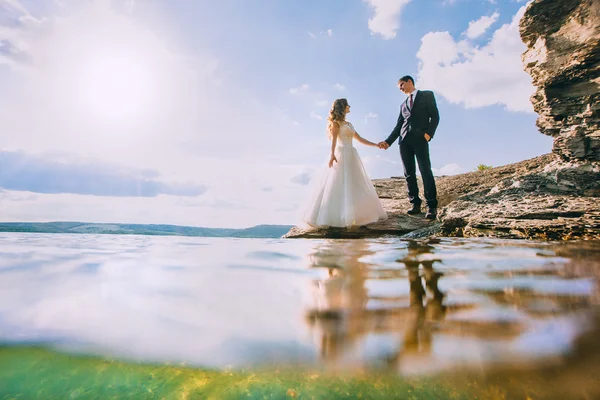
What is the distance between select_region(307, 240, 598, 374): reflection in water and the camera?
3.03 feet

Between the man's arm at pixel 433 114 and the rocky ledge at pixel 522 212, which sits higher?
the man's arm at pixel 433 114

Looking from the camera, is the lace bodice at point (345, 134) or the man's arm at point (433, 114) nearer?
the man's arm at point (433, 114)

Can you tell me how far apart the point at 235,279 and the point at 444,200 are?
6211 mm

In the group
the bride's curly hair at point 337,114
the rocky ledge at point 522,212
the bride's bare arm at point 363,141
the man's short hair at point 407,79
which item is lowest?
the rocky ledge at point 522,212

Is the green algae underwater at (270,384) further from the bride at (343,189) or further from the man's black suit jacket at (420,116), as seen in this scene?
the man's black suit jacket at (420,116)

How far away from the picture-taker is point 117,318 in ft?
4.25

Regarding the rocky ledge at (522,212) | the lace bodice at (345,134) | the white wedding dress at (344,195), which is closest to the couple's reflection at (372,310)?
the rocky ledge at (522,212)

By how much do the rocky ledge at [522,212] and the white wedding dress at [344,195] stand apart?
22 centimetres

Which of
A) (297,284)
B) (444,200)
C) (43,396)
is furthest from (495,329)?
(444,200)

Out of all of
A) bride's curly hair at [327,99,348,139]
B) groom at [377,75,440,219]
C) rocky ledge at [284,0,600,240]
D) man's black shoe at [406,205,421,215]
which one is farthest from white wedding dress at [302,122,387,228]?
groom at [377,75,440,219]

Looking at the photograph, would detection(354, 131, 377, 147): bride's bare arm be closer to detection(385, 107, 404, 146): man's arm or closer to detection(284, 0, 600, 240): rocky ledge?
detection(385, 107, 404, 146): man's arm

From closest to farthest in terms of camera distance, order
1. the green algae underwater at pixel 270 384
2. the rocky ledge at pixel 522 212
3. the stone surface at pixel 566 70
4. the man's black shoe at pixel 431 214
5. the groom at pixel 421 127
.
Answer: the green algae underwater at pixel 270 384, the rocky ledge at pixel 522 212, the stone surface at pixel 566 70, the groom at pixel 421 127, the man's black shoe at pixel 431 214

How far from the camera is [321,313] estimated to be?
1332 millimetres

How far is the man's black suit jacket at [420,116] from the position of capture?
229 inches
